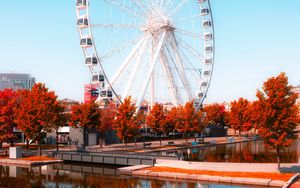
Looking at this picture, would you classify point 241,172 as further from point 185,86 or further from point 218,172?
point 185,86

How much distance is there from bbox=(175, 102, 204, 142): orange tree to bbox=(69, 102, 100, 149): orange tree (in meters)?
19.8

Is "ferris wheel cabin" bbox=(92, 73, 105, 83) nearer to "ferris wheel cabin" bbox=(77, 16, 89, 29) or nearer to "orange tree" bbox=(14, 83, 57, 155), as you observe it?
"ferris wheel cabin" bbox=(77, 16, 89, 29)

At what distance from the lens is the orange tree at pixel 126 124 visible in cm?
6750

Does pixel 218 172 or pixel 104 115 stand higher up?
pixel 104 115

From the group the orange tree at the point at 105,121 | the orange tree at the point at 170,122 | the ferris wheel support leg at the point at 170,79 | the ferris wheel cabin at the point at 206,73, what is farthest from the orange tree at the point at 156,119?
the ferris wheel cabin at the point at 206,73

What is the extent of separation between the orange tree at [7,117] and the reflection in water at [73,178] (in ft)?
45.3

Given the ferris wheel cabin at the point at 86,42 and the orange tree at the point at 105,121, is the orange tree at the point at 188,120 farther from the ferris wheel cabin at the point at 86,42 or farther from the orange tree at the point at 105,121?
the ferris wheel cabin at the point at 86,42

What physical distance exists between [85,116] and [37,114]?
11849 mm

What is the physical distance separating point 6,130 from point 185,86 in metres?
39.9

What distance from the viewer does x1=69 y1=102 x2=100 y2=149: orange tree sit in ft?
232

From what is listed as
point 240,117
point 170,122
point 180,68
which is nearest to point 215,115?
point 240,117

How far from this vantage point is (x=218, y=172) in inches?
1630

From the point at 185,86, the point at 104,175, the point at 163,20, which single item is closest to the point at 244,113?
the point at 185,86

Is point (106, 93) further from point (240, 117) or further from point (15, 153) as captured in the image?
point (240, 117)
